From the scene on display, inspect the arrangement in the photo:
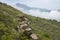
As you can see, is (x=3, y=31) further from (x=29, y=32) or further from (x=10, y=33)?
(x=29, y=32)

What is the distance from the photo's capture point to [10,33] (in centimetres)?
9088

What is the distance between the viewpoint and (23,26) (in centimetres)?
7581

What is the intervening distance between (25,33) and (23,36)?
1187mm

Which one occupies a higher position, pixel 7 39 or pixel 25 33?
pixel 25 33

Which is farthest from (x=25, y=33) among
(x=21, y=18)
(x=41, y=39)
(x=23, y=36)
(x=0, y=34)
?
(x=21, y=18)

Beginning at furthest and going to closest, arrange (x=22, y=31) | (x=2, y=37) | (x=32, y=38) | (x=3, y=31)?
(x=3, y=31) < (x=2, y=37) < (x=22, y=31) < (x=32, y=38)

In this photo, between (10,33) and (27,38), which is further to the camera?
(10,33)

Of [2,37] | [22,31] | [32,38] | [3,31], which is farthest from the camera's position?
[3,31]

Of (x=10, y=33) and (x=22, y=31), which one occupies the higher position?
(x=22, y=31)

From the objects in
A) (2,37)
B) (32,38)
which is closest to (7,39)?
(2,37)

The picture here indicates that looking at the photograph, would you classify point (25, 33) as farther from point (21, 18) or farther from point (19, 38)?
point (21, 18)

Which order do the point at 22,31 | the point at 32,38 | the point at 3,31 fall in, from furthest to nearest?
the point at 3,31 → the point at 22,31 → the point at 32,38

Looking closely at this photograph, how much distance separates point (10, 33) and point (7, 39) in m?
10.6

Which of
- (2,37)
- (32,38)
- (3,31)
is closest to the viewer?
(32,38)
